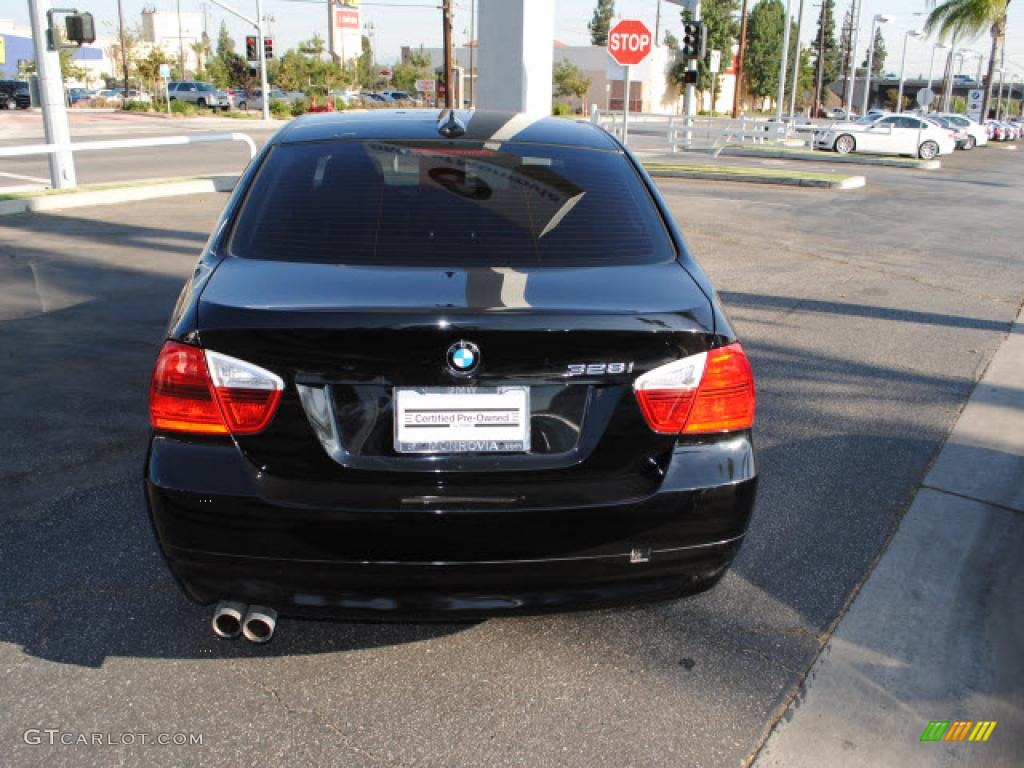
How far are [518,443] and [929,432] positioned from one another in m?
3.62

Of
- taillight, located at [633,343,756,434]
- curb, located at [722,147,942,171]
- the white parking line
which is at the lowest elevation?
curb, located at [722,147,942,171]

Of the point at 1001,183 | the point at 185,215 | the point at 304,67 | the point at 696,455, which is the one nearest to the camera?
the point at 696,455

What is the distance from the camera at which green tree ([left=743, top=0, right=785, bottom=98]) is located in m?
106

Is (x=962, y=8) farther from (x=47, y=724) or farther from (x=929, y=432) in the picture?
(x=47, y=724)

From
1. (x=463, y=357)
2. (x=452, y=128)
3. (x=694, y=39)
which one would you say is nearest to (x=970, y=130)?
(x=694, y=39)

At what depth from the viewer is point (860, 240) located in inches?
508

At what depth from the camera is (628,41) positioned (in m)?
19.4

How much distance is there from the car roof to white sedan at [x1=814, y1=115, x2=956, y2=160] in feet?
107

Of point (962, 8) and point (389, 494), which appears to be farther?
point (962, 8)

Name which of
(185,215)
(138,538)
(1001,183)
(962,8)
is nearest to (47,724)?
(138,538)

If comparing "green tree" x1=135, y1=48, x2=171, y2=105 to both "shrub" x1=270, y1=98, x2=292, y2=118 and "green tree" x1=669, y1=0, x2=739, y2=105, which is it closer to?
"shrub" x1=270, y1=98, x2=292, y2=118

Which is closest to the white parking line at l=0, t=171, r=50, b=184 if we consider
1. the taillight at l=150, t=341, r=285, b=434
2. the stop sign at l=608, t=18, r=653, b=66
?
the stop sign at l=608, t=18, r=653, b=66

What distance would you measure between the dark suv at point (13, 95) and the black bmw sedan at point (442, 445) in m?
56.5

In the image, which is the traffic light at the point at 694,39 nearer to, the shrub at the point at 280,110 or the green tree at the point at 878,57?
the shrub at the point at 280,110
